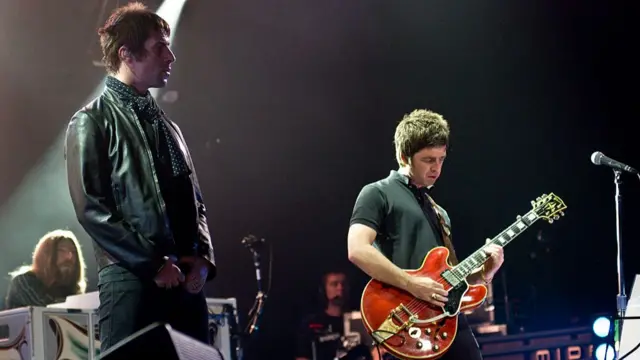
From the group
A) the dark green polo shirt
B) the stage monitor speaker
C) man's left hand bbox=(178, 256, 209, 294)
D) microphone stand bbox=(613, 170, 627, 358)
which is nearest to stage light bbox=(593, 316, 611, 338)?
microphone stand bbox=(613, 170, 627, 358)

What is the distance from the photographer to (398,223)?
12.5ft

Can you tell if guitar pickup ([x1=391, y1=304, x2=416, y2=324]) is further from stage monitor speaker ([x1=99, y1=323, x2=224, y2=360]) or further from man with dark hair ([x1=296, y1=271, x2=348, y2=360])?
man with dark hair ([x1=296, y1=271, x2=348, y2=360])

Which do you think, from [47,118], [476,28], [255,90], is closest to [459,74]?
[476,28]

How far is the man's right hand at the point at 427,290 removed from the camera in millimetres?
3701

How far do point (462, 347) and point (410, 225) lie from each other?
1.97 feet

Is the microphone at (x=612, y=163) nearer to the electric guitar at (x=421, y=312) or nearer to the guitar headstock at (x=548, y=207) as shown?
the guitar headstock at (x=548, y=207)

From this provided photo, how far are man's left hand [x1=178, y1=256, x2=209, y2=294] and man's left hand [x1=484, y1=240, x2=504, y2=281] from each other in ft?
5.64

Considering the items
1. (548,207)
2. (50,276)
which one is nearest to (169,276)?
(548,207)

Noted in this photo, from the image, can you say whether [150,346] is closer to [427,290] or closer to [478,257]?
[427,290]

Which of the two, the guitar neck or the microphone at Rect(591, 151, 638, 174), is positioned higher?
the microphone at Rect(591, 151, 638, 174)

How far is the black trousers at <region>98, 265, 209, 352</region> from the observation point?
250 cm

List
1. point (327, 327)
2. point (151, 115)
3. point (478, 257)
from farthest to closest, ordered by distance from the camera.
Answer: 1. point (327, 327)
2. point (478, 257)
3. point (151, 115)

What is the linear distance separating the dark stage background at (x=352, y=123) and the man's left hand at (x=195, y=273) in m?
6.52

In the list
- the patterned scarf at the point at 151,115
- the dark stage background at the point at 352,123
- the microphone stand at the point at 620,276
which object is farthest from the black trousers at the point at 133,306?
the dark stage background at the point at 352,123
